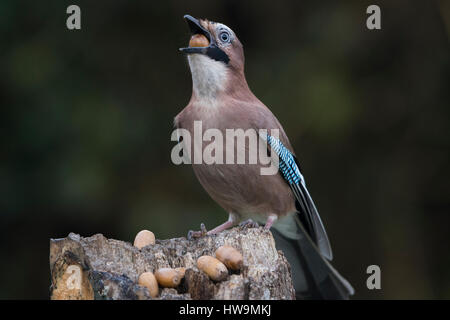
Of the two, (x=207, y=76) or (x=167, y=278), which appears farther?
(x=207, y=76)

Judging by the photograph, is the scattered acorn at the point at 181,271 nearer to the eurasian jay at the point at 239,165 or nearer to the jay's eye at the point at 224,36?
the eurasian jay at the point at 239,165

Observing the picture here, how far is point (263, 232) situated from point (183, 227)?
210 centimetres

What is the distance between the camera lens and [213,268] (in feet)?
10.3

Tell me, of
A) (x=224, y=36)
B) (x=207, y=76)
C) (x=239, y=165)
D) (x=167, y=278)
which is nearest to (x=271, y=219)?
(x=239, y=165)

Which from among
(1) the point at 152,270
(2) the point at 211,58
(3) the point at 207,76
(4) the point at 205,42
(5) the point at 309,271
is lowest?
(5) the point at 309,271

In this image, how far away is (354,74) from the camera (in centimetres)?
598

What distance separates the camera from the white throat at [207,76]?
13.9ft

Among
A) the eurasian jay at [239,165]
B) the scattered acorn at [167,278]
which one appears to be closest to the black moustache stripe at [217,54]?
the eurasian jay at [239,165]

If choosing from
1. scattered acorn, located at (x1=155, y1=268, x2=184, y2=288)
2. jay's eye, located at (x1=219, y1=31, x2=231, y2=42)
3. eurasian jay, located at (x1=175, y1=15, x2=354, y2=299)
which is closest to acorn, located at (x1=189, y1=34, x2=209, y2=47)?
eurasian jay, located at (x1=175, y1=15, x2=354, y2=299)

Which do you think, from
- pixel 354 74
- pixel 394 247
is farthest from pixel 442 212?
pixel 354 74

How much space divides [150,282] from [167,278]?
0.08 m

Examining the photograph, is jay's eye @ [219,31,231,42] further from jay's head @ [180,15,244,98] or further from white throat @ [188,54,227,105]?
white throat @ [188,54,227,105]

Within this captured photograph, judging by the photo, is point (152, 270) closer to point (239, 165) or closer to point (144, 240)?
point (144, 240)

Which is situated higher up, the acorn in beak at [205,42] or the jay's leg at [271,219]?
the acorn in beak at [205,42]
